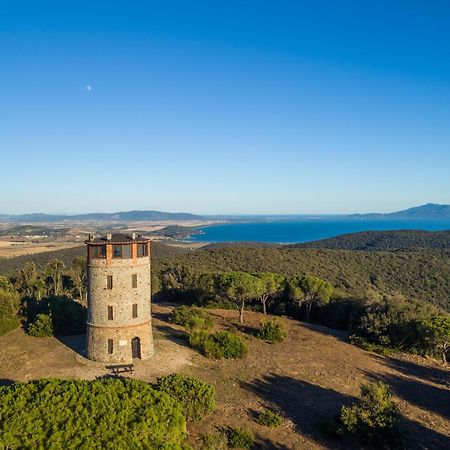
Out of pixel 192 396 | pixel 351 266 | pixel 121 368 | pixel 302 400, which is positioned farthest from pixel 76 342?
pixel 351 266

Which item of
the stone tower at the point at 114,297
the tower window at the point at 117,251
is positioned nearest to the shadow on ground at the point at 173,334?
the stone tower at the point at 114,297

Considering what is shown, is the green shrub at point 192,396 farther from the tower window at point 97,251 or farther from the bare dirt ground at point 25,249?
the bare dirt ground at point 25,249

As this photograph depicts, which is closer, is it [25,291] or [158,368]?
[158,368]

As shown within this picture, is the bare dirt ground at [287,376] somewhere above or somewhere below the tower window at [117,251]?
below

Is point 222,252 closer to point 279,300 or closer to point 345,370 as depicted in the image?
point 279,300

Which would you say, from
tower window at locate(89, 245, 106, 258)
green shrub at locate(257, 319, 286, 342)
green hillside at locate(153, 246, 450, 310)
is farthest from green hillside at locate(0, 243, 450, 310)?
tower window at locate(89, 245, 106, 258)

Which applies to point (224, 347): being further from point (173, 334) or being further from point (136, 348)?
point (173, 334)

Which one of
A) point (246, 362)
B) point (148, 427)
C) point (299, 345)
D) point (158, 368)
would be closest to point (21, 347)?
point (158, 368)

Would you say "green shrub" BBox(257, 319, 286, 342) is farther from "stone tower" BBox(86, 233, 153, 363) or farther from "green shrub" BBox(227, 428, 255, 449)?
"green shrub" BBox(227, 428, 255, 449)
